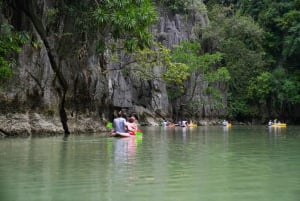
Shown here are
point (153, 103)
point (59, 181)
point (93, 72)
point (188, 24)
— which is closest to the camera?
point (59, 181)

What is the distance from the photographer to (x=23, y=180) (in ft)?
24.5

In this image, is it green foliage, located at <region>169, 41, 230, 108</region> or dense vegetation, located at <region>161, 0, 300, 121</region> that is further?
dense vegetation, located at <region>161, 0, 300, 121</region>

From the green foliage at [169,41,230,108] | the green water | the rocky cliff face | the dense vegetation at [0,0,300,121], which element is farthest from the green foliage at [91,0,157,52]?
the green foliage at [169,41,230,108]

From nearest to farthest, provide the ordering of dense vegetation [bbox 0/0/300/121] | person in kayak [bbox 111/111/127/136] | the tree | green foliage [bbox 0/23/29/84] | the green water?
the green water < green foliage [bbox 0/23/29/84] < the tree < person in kayak [bbox 111/111/127/136] < dense vegetation [bbox 0/0/300/121]

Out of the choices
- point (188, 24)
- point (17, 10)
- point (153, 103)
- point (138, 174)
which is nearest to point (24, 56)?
point (17, 10)

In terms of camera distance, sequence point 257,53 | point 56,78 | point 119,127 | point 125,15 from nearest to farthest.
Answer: point 125,15
point 119,127
point 56,78
point 257,53

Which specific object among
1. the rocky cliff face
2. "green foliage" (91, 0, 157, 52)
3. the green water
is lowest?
the green water

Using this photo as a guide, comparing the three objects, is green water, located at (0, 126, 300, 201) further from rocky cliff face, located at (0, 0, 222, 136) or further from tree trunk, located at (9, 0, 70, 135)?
tree trunk, located at (9, 0, 70, 135)

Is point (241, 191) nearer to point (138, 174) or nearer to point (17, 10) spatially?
point (138, 174)

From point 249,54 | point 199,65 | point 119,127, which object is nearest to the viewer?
point 119,127

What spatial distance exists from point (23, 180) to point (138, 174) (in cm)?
188

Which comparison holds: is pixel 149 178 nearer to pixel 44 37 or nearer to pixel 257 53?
pixel 44 37

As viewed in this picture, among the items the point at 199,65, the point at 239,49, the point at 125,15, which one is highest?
the point at 239,49

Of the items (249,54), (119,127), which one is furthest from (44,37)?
(249,54)
